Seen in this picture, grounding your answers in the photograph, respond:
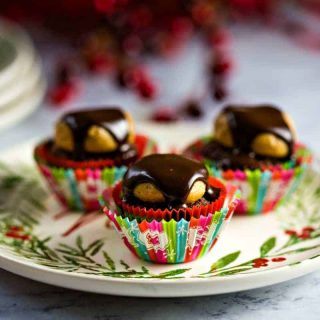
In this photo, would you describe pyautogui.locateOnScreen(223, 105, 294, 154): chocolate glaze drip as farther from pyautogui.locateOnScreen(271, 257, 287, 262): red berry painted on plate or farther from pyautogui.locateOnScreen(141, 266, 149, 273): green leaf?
pyautogui.locateOnScreen(141, 266, 149, 273): green leaf

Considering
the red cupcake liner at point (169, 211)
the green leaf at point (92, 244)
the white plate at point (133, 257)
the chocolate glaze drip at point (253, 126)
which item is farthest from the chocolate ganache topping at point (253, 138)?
the green leaf at point (92, 244)

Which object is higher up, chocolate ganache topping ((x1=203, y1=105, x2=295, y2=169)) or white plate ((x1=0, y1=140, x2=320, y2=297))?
chocolate ganache topping ((x1=203, y1=105, x2=295, y2=169))

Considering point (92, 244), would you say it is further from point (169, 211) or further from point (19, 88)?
point (19, 88)

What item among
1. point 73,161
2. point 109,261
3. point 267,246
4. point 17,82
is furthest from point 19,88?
point 267,246

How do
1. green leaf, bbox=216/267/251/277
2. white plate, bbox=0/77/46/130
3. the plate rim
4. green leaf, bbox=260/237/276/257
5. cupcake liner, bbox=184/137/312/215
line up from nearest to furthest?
the plate rim, green leaf, bbox=216/267/251/277, green leaf, bbox=260/237/276/257, cupcake liner, bbox=184/137/312/215, white plate, bbox=0/77/46/130

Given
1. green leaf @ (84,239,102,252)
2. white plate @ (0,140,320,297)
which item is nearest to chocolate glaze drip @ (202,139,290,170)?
white plate @ (0,140,320,297)

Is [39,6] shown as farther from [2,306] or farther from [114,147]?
[2,306]

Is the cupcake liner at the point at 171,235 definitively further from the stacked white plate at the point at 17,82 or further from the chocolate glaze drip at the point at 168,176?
the stacked white plate at the point at 17,82
